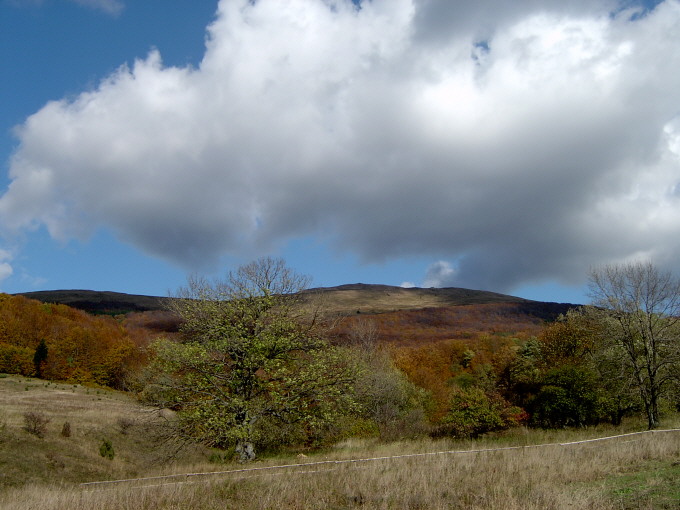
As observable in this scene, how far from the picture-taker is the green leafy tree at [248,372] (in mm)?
18234

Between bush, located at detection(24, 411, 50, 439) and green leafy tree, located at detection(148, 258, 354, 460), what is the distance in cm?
1918

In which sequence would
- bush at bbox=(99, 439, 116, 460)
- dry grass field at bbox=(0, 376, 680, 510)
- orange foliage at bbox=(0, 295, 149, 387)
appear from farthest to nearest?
1. orange foliage at bbox=(0, 295, 149, 387)
2. bush at bbox=(99, 439, 116, 460)
3. dry grass field at bbox=(0, 376, 680, 510)

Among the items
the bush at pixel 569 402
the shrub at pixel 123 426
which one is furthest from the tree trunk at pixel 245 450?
the shrub at pixel 123 426

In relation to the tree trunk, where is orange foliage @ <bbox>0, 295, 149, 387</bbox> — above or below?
above

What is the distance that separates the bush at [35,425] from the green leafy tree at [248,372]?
19182 mm

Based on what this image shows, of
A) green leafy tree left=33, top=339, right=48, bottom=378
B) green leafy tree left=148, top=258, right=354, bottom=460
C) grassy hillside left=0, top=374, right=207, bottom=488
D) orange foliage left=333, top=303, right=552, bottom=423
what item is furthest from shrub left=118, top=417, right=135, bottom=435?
green leafy tree left=33, top=339, right=48, bottom=378

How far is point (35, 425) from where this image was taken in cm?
3275

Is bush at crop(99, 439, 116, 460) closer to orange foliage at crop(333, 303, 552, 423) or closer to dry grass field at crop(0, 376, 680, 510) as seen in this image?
orange foliage at crop(333, 303, 552, 423)

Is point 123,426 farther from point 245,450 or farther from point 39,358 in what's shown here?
point 39,358

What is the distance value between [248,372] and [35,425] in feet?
75.0

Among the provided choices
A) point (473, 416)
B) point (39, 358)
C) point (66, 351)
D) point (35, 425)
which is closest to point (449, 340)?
point (66, 351)

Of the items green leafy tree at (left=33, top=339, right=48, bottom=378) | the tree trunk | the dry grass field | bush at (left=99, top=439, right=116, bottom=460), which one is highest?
green leafy tree at (left=33, top=339, right=48, bottom=378)

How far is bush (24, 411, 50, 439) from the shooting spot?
106 feet

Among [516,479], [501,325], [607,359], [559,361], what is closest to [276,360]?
[516,479]
